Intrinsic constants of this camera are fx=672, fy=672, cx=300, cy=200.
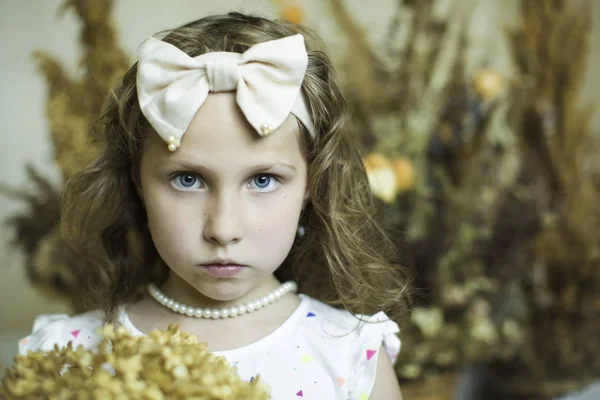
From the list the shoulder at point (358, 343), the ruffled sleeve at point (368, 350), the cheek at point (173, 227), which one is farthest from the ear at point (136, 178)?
the ruffled sleeve at point (368, 350)

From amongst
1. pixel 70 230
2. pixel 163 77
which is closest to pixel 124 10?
pixel 70 230

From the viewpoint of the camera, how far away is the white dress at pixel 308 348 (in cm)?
114

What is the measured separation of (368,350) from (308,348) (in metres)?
0.11

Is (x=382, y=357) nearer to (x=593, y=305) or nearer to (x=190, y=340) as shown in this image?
(x=190, y=340)

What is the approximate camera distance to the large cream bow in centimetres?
104

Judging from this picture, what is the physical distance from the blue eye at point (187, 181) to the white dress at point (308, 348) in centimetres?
30

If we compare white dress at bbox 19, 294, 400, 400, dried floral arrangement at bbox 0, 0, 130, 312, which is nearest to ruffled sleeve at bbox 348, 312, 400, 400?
white dress at bbox 19, 294, 400, 400

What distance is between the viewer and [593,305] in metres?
2.15

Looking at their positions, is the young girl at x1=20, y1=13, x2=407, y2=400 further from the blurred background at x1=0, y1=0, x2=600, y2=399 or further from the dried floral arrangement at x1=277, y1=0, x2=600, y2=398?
the dried floral arrangement at x1=277, y1=0, x2=600, y2=398

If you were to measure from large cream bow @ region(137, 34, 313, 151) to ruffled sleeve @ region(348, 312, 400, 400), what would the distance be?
42 centimetres

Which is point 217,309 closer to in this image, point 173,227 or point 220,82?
point 173,227

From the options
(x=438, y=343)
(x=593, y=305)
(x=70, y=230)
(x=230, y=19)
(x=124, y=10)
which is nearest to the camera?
(x=230, y=19)

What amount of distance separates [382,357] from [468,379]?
150 cm

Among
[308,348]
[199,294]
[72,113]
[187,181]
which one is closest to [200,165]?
[187,181]
